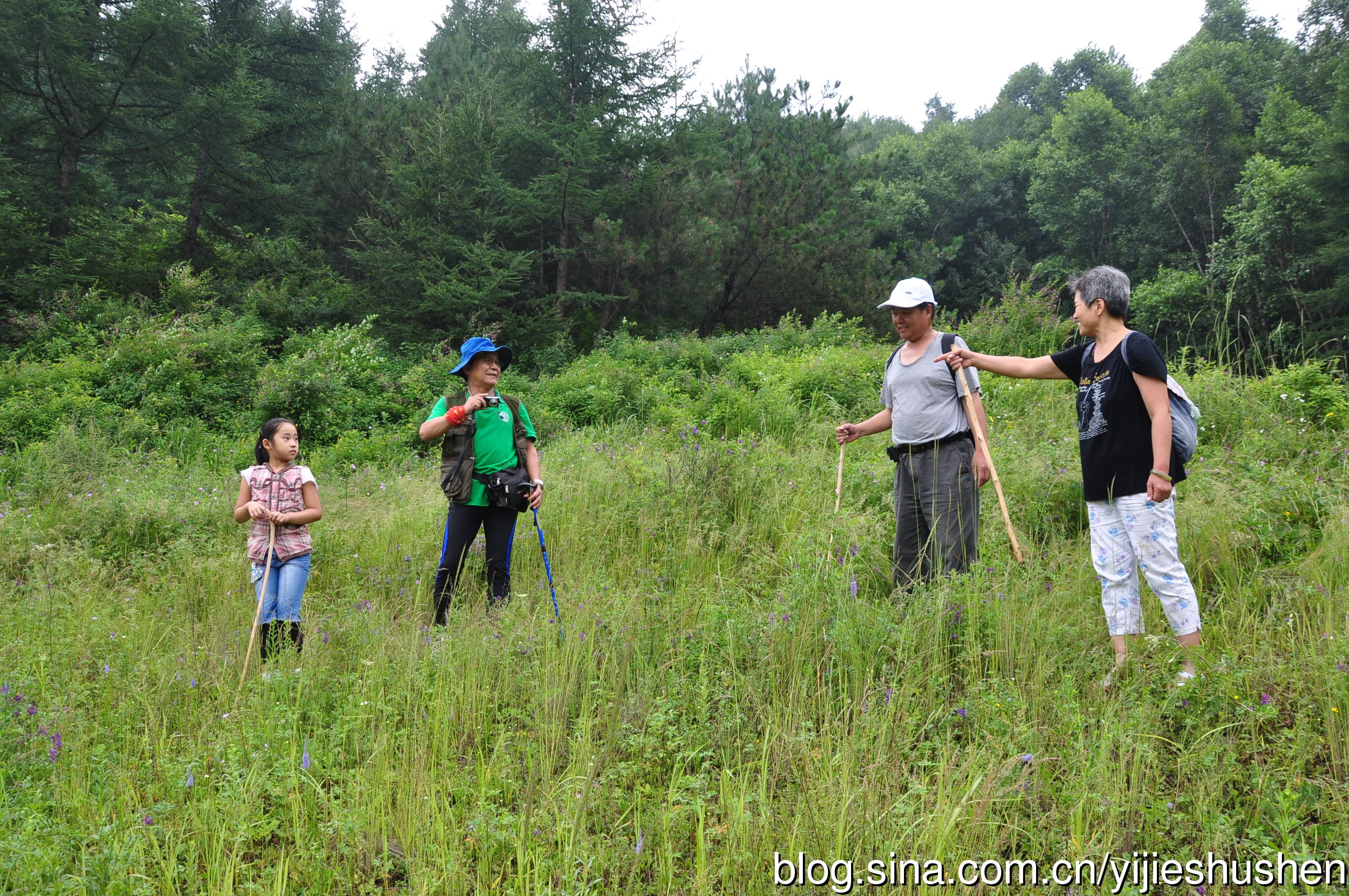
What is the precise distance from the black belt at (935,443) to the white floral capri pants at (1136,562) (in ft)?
2.32

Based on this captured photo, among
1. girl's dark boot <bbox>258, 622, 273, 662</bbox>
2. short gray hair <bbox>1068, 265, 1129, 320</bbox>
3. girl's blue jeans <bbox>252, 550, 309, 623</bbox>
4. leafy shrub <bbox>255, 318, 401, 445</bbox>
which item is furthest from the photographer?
leafy shrub <bbox>255, 318, 401, 445</bbox>

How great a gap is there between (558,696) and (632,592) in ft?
3.27

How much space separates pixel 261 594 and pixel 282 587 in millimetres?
197

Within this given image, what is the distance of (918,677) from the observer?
304 cm

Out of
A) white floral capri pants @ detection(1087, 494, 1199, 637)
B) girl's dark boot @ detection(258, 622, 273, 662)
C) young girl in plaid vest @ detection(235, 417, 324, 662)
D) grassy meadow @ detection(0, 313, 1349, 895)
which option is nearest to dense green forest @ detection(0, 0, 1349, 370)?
grassy meadow @ detection(0, 313, 1349, 895)

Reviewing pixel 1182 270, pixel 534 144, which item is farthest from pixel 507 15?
pixel 1182 270

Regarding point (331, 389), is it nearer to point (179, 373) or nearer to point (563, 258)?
point (179, 373)

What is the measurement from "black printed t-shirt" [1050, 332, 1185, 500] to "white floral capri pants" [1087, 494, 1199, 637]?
84 millimetres

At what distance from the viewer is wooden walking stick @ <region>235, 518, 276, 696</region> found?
349 cm

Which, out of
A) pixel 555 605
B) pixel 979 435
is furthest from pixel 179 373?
pixel 979 435

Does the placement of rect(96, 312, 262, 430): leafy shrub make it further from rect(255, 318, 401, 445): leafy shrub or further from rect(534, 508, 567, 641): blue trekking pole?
rect(534, 508, 567, 641): blue trekking pole

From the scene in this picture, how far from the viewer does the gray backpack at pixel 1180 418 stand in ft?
10.4

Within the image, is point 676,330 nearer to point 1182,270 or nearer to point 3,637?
point 3,637

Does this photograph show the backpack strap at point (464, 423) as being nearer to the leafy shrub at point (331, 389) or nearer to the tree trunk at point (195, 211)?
the leafy shrub at point (331, 389)
